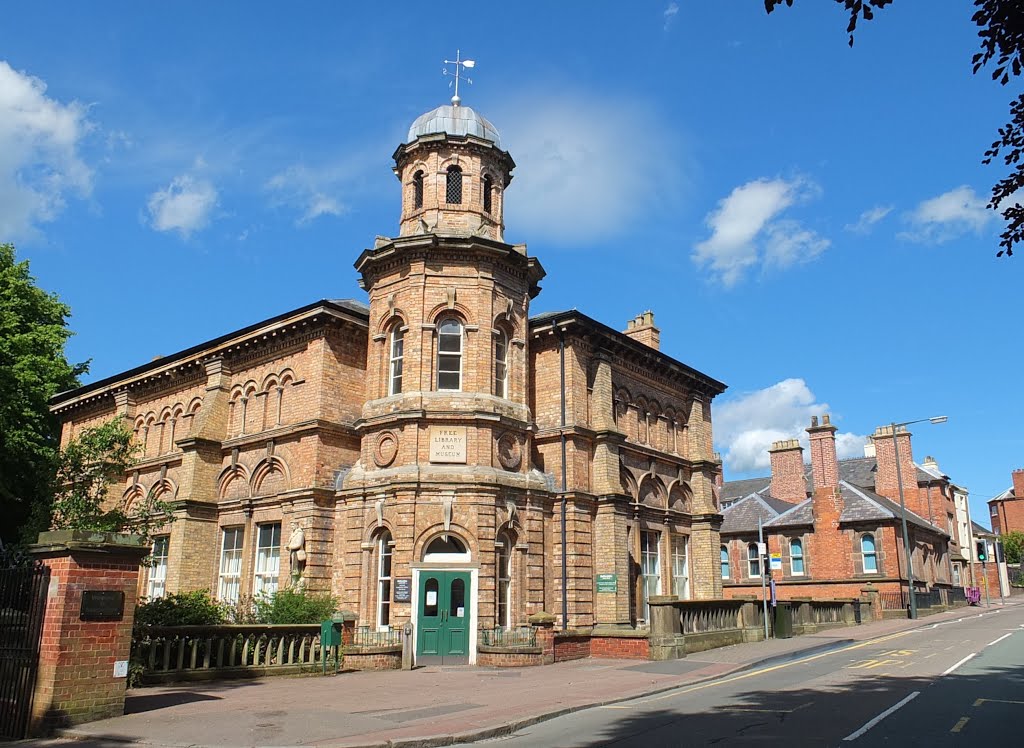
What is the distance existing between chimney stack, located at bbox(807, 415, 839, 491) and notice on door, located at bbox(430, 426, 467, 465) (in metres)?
25.9

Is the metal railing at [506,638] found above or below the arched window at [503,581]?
below

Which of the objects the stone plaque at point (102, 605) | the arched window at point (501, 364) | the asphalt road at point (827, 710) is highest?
the arched window at point (501, 364)

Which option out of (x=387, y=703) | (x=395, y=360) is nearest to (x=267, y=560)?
(x=395, y=360)

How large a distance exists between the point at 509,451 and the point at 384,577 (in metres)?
4.71

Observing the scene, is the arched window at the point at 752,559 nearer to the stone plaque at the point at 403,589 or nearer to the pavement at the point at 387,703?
the pavement at the point at 387,703

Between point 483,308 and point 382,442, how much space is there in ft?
15.1

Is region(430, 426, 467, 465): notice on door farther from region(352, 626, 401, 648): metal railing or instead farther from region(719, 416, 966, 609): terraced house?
region(719, 416, 966, 609): terraced house

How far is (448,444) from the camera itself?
22109 millimetres

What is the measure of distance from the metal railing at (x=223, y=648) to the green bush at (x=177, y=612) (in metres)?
0.66

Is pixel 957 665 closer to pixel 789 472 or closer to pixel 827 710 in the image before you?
pixel 827 710

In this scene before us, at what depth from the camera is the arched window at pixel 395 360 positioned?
23.7 meters

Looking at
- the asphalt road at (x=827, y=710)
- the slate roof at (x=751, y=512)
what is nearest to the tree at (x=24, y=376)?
the asphalt road at (x=827, y=710)

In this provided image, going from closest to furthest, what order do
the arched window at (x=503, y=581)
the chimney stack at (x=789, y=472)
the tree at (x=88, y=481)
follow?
the tree at (x=88, y=481), the arched window at (x=503, y=581), the chimney stack at (x=789, y=472)

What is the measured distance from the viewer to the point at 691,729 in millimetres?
10797
